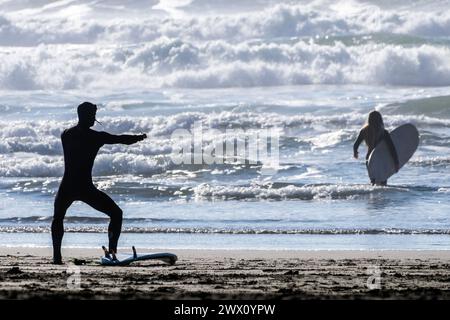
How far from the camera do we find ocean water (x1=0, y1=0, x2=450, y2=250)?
57.3ft

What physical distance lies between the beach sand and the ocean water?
259cm

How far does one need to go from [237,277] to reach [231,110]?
104ft

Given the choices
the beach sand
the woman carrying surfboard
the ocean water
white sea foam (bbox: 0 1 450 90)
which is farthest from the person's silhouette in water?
white sea foam (bbox: 0 1 450 90)

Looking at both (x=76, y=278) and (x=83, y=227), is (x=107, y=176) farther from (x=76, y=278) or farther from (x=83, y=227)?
(x=76, y=278)

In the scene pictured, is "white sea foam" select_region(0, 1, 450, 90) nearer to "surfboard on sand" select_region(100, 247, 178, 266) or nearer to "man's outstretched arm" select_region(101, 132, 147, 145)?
"surfboard on sand" select_region(100, 247, 178, 266)

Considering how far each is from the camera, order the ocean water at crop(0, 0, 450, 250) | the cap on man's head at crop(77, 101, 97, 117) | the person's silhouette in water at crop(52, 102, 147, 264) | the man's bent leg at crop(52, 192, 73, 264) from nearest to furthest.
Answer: the cap on man's head at crop(77, 101, 97, 117) < the person's silhouette in water at crop(52, 102, 147, 264) < the man's bent leg at crop(52, 192, 73, 264) < the ocean water at crop(0, 0, 450, 250)

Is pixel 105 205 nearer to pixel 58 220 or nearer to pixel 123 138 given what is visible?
pixel 58 220

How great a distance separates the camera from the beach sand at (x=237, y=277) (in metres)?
8.52

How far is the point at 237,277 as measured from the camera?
32.8ft

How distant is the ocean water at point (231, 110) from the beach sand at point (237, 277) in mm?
2589

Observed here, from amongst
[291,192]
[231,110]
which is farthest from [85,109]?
[231,110]

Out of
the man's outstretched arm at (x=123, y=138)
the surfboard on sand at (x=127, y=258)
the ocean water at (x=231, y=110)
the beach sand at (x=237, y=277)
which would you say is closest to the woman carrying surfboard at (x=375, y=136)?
the ocean water at (x=231, y=110)

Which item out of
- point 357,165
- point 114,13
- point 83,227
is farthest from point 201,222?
point 114,13

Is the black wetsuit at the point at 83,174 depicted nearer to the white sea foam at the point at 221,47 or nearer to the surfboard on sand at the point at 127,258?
the surfboard on sand at the point at 127,258
